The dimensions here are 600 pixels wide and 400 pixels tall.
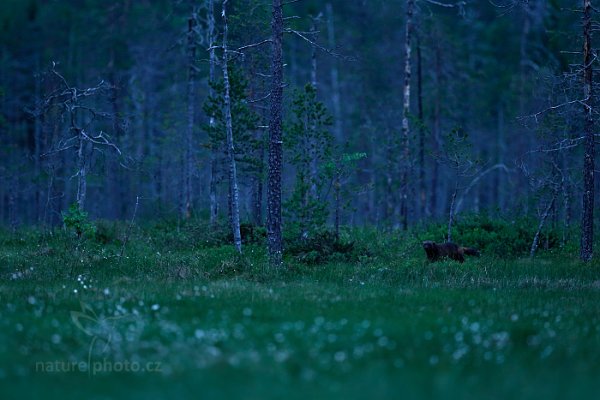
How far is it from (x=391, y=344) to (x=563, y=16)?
129 feet

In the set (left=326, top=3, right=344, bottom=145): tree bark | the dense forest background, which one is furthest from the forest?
(left=326, top=3, right=344, bottom=145): tree bark

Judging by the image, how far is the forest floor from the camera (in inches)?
299

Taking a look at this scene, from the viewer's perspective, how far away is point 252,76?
87.1 feet

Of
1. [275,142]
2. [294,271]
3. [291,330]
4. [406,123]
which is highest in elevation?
[406,123]

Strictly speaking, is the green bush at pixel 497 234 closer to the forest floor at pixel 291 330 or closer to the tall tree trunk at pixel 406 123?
the forest floor at pixel 291 330

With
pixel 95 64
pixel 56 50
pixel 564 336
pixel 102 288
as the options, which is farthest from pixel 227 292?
pixel 56 50

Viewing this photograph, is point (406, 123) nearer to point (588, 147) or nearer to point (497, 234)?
point (497, 234)

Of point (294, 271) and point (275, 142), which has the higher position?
point (275, 142)

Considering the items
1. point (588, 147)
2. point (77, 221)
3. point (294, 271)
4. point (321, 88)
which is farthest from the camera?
point (321, 88)

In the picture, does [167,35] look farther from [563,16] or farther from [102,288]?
[102,288]

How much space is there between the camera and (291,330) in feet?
33.3

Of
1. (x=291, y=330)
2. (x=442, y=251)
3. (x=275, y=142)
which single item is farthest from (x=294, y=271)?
(x=291, y=330)

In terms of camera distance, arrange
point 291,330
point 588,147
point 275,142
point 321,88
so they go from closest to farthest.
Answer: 1. point 291,330
2. point 275,142
3. point 588,147
4. point 321,88

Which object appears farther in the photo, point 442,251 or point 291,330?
point 442,251
